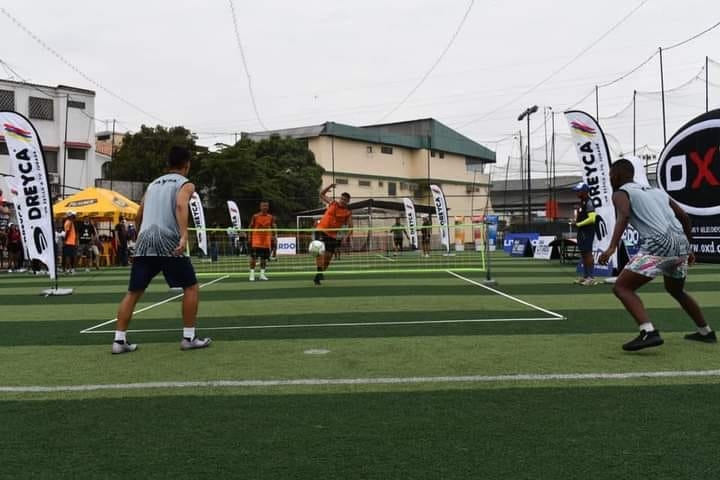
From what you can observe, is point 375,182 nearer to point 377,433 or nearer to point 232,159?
point 232,159

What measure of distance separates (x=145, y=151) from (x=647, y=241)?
51.0 meters

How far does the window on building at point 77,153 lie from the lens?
153ft

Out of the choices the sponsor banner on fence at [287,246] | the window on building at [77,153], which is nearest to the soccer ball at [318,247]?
the sponsor banner on fence at [287,246]

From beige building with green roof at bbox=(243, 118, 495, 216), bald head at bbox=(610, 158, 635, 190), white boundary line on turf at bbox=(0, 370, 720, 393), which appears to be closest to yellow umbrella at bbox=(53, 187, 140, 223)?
white boundary line on turf at bbox=(0, 370, 720, 393)

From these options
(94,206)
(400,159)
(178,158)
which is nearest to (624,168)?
(178,158)

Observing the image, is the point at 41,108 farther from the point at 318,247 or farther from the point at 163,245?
the point at 163,245

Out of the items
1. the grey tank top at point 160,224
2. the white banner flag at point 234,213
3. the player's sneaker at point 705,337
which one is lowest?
the player's sneaker at point 705,337

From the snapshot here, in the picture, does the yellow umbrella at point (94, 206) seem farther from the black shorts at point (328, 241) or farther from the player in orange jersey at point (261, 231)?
the black shorts at point (328, 241)

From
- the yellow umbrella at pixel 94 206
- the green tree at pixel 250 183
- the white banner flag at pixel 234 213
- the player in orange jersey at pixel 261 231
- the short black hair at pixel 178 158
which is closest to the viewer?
the short black hair at pixel 178 158

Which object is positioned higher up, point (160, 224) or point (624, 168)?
point (624, 168)

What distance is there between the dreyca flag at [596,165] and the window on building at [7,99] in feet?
141

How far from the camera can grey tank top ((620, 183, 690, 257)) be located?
19.5ft

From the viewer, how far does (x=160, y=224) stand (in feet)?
20.9

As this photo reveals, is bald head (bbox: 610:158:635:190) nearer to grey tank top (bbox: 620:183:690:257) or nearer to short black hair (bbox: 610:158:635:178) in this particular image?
short black hair (bbox: 610:158:635:178)
